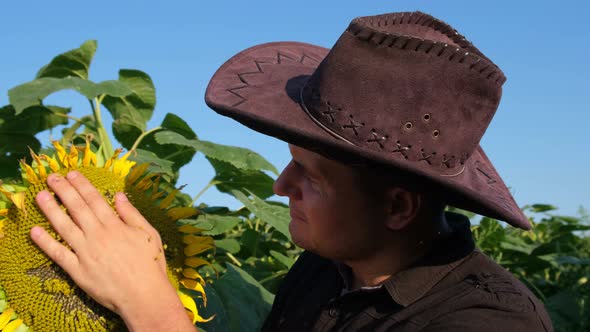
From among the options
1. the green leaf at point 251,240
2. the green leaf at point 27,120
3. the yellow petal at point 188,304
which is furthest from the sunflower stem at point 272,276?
the yellow petal at point 188,304

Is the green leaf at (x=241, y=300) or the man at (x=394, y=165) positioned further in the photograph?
the green leaf at (x=241, y=300)

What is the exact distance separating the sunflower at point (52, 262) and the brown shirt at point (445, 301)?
15.3 inches

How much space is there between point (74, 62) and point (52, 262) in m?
2.37

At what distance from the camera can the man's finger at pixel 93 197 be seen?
1848 millimetres

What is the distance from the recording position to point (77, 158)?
1.97 meters

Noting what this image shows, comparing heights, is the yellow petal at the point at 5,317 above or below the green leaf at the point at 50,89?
below

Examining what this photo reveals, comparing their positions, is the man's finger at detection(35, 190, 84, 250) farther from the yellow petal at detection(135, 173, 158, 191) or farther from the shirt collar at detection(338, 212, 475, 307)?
the shirt collar at detection(338, 212, 475, 307)

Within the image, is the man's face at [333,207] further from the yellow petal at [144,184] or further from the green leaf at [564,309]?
the green leaf at [564,309]

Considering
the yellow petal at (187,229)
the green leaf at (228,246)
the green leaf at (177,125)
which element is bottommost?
the green leaf at (228,246)

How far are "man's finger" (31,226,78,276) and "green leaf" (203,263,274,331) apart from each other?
30.7 inches

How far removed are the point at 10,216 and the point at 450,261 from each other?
107 centimetres

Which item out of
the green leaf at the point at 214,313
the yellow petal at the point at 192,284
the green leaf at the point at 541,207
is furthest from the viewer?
the green leaf at the point at 541,207

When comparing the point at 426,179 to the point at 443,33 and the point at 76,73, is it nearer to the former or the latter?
the point at 443,33

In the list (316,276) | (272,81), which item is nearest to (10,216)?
(272,81)
